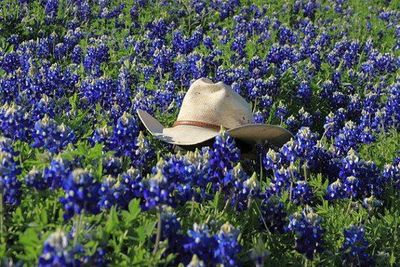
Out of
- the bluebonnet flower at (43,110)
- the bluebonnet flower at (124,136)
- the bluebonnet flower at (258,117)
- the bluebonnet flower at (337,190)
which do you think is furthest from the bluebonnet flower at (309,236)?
the bluebonnet flower at (258,117)

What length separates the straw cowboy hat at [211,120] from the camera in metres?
5.11

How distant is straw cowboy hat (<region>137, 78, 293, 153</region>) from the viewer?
5.11 meters

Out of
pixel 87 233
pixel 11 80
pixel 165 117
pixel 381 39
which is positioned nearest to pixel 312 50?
pixel 381 39

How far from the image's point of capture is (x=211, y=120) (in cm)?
533

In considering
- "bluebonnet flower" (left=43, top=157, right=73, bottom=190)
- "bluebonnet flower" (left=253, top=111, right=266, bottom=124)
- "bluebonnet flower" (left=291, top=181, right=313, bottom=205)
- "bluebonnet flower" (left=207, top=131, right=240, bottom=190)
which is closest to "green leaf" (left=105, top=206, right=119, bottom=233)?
"bluebonnet flower" (left=43, top=157, right=73, bottom=190)

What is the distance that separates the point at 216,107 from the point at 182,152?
0.46m

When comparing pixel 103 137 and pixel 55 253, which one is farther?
pixel 103 137

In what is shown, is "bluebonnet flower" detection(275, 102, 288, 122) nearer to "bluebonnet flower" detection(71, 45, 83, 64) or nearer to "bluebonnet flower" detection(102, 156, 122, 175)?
"bluebonnet flower" detection(71, 45, 83, 64)

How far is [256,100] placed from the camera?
6648 millimetres

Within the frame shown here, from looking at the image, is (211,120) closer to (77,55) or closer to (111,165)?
(111,165)

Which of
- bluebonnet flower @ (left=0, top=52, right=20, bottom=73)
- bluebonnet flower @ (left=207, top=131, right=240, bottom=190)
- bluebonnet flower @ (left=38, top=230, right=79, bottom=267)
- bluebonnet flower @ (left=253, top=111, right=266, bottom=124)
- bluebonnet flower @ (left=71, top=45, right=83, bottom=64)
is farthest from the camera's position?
bluebonnet flower @ (left=71, top=45, right=83, bottom=64)

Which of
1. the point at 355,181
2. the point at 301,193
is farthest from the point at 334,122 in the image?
the point at 301,193

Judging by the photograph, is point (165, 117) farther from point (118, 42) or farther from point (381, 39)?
point (381, 39)

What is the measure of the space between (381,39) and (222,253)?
7.95 m
